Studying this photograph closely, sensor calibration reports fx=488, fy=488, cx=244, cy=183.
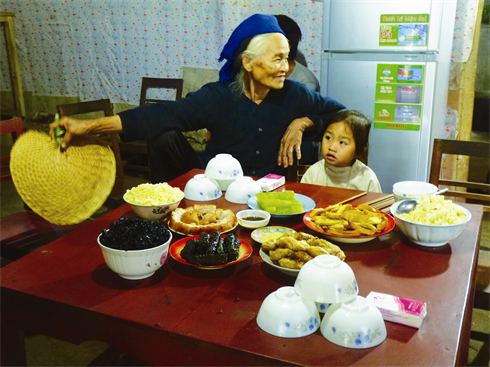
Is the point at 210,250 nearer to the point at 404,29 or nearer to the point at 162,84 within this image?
the point at 404,29

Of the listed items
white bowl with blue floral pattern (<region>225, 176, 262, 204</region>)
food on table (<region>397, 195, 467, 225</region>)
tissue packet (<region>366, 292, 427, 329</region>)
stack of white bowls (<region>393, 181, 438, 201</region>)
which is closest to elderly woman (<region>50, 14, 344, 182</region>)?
white bowl with blue floral pattern (<region>225, 176, 262, 204</region>)

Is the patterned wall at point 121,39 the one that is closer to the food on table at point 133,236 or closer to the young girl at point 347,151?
the young girl at point 347,151

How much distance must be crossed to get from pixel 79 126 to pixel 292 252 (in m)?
1.08

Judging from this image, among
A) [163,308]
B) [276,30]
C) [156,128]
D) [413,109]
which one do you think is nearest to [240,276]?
[163,308]

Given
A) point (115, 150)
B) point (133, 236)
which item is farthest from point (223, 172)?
point (115, 150)

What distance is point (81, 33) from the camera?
202 inches

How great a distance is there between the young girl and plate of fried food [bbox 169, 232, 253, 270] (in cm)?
111

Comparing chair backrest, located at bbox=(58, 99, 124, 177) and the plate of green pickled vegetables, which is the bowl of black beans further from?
chair backrest, located at bbox=(58, 99, 124, 177)

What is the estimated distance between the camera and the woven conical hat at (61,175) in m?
1.53

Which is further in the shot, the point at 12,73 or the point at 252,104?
the point at 12,73

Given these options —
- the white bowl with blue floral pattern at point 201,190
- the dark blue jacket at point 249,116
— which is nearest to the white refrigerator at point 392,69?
the dark blue jacket at point 249,116

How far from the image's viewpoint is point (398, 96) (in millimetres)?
3152

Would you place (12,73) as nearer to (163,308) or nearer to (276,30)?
(276,30)

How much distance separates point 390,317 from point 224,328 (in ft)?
1.15
